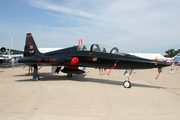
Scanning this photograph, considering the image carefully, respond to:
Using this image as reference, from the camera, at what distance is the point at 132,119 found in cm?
314

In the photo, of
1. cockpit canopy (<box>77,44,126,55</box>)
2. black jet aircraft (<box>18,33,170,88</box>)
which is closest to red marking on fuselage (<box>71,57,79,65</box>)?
black jet aircraft (<box>18,33,170,88</box>)

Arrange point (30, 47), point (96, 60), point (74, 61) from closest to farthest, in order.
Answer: point (96, 60) → point (74, 61) → point (30, 47)

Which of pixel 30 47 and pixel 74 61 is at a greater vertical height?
pixel 30 47

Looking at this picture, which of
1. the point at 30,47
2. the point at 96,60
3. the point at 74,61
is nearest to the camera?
the point at 96,60

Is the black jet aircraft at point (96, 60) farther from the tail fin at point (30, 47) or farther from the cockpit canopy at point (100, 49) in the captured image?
the tail fin at point (30, 47)

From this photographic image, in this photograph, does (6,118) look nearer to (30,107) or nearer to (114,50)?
(30,107)

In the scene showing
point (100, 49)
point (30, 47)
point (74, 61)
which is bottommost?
point (74, 61)

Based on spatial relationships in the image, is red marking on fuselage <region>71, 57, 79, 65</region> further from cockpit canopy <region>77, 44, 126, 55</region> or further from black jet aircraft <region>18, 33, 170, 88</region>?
cockpit canopy <region>77, 44, 126, 55</region>

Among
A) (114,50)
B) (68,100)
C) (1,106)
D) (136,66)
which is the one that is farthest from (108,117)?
(114,50)

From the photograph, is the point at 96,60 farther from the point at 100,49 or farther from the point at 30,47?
the point at 30,47

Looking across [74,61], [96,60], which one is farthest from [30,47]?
[96,60]

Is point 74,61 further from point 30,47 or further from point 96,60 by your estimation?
point 30,47

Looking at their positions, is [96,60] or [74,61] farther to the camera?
[74,61]

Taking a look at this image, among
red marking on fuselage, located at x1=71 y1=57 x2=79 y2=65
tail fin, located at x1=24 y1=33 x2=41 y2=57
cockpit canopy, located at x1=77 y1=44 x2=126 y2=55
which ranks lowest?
red marking on fuselage, located at x1=71 y1=57 x2=79 y2=65
